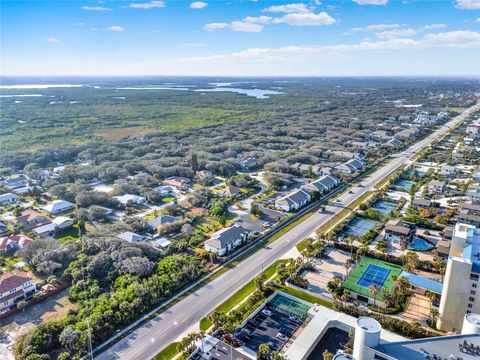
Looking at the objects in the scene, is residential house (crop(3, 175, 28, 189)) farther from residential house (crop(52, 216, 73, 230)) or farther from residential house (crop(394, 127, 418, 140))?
residential house (crop(394, 127, 418, 140))

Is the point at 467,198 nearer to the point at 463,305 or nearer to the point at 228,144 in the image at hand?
the point at 463,305

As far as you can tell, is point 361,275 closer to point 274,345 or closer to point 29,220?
point 274,345

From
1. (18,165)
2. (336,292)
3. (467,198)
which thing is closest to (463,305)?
(336,292)

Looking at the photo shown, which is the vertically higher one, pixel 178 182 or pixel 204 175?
pixel 204 175

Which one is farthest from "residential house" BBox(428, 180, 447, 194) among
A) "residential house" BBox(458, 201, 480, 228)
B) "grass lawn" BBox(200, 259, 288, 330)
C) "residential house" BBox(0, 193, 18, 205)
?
"residential house" BBox(0, 193, 18, 205)

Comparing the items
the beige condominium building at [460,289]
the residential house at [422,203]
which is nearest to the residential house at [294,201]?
the residential house at [422,203]

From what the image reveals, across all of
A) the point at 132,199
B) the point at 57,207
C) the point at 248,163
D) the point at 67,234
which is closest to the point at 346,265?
the point at 67,234

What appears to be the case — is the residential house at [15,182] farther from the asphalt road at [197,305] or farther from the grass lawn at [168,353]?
the grass lawn at [168,353]
